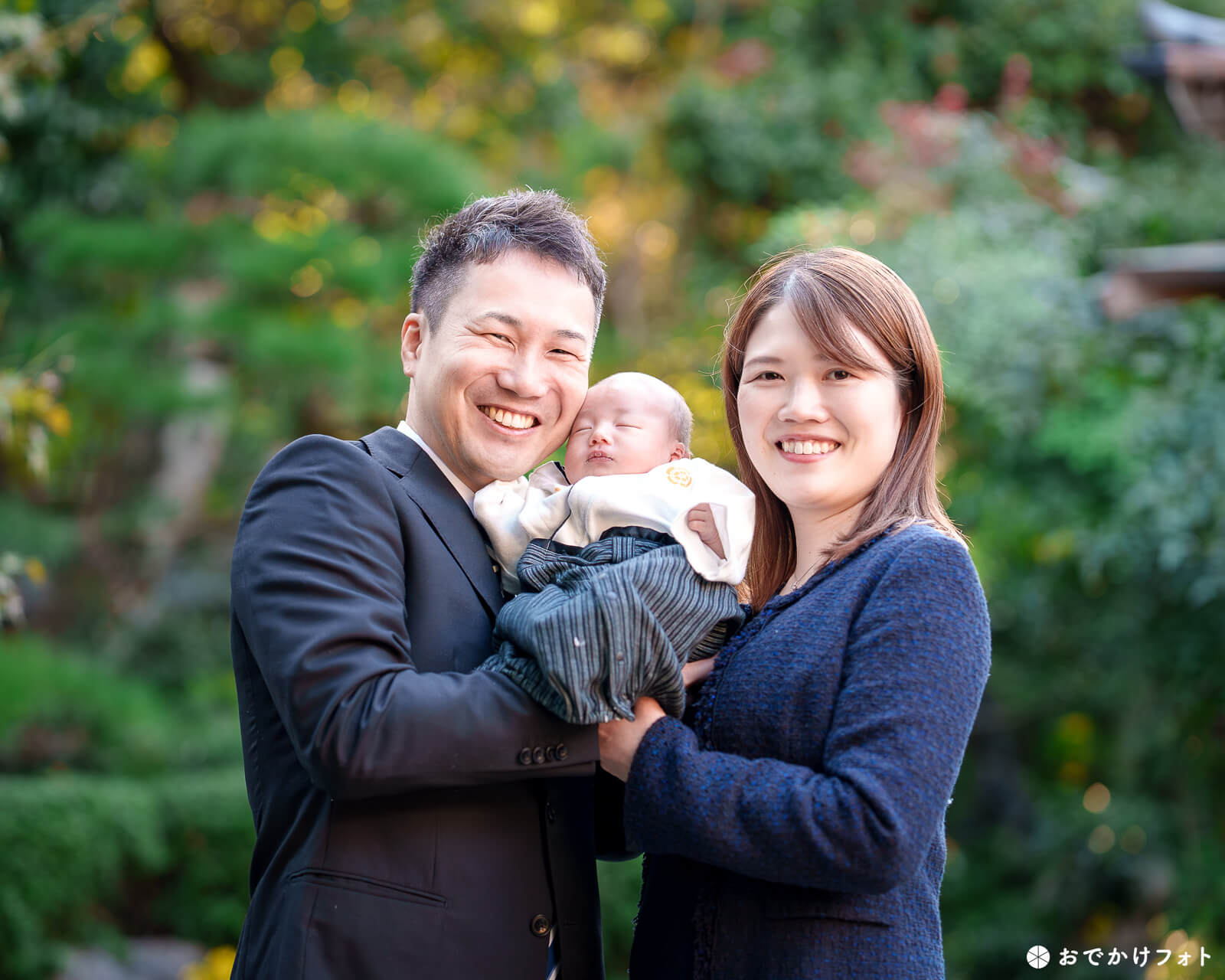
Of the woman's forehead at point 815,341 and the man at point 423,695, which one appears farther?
the woman's forehead at point 815,341

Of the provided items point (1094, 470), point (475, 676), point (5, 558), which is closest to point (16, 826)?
point (5, 558)

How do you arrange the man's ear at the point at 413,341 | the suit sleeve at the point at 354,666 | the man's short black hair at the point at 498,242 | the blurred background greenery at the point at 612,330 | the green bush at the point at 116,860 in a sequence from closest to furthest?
the suit sleeve at the point at 354,666 < the man's short black hair at the point at 498,242 < the man's ear at the point at 413,341 < the green bush at the point at 116,860 < the blurred background greenery at the point at 612,330

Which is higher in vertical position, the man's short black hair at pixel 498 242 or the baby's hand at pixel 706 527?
the man's short black hair at pixel 498 242

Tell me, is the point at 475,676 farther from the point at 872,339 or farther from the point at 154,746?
the point at 154,746

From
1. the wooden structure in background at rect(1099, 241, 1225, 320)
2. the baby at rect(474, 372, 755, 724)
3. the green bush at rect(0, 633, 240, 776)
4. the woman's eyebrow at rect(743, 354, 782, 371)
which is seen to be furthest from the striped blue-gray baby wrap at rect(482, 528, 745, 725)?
the green bush at rect(0, 633, 240, 776)

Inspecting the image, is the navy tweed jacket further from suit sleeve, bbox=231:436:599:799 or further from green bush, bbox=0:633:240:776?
green bush, bbox=0:633:240:776

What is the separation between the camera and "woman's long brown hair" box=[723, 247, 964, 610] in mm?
1701

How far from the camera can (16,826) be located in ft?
14.6

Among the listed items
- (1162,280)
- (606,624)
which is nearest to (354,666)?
(606,624)

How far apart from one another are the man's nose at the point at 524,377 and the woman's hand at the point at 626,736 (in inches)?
20.5

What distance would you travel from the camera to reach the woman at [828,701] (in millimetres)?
1450

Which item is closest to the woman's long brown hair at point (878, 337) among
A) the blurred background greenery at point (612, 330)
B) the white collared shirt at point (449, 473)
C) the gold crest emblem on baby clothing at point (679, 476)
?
the gold crest emblem on baby clothing at point (679, 476)

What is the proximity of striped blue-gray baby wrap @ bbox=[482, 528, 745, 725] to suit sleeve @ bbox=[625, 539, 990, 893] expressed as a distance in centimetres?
11

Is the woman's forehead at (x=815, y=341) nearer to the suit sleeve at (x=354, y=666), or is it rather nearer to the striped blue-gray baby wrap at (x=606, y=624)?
the striped blue-gray baby wrap at (x=606, y=624)
